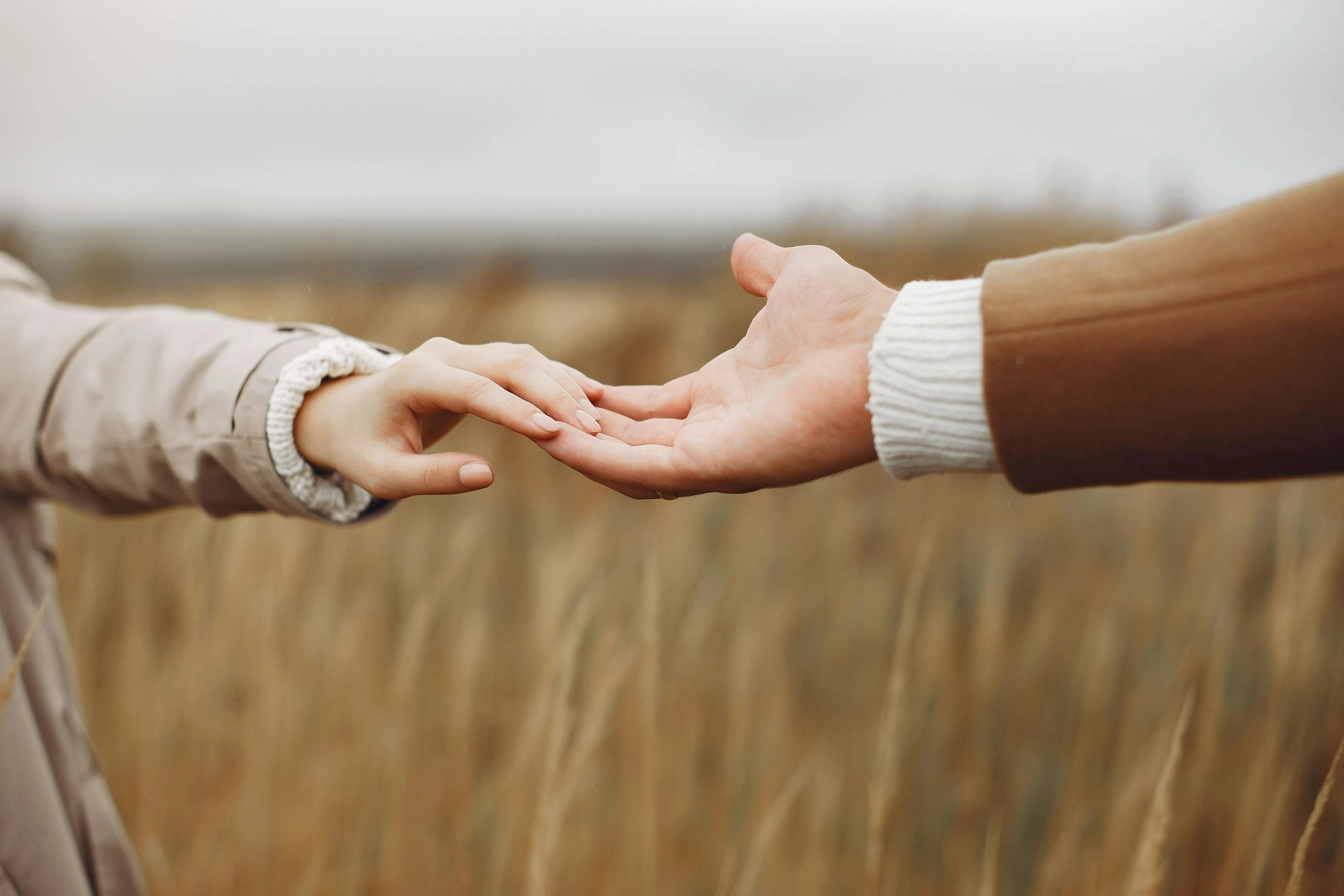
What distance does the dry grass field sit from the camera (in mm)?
1657

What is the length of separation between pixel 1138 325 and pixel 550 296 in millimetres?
5065

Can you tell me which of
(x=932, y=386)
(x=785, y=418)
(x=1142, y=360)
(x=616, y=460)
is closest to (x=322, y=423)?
(x=616, y=460)

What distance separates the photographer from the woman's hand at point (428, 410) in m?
0.91

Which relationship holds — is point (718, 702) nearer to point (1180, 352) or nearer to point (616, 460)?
point (616, 460)

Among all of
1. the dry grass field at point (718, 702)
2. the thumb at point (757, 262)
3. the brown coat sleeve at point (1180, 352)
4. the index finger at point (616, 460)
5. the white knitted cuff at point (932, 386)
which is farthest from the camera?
the dry grass field at point (718, 702)

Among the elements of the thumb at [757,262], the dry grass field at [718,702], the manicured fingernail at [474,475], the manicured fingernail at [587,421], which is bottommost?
the dry grass field at [718,702]

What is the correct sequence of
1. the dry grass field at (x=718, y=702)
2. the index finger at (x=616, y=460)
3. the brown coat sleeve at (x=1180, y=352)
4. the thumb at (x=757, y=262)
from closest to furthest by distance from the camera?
1. the brown coat sleeve at (x=1180, y=352)
2. the index finger at (x=616, y=460)
3. the thumb at (x=757, y=262)
4. the dry grass field at (x=718, y=702)

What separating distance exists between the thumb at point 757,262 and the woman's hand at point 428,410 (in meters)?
0.28

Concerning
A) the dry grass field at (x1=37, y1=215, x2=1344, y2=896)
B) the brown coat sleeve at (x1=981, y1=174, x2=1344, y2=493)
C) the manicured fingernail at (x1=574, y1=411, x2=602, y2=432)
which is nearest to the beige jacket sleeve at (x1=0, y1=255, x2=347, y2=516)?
the manicured fingernail at (x1=574, y1=411, x2=602, y2=432)

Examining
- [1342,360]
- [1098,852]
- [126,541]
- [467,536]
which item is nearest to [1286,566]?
[1098,852]

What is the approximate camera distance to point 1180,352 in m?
0.73

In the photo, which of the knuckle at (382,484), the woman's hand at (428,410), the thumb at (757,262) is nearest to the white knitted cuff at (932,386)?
the thumb at (757,262)

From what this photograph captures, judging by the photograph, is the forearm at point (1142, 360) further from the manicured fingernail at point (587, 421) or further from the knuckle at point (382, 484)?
the knuckle at point (382, 484)

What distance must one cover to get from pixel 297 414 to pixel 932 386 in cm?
78
